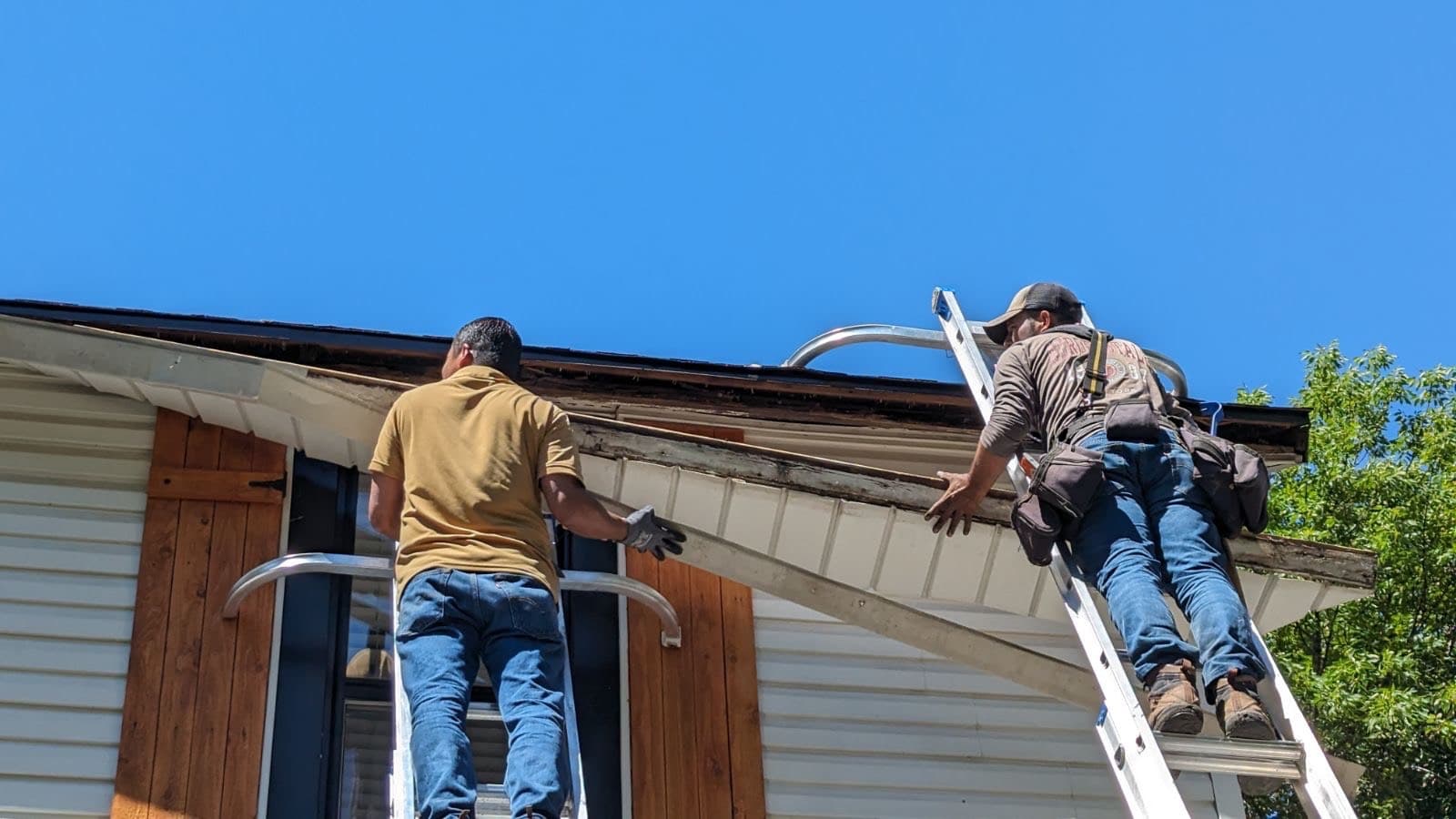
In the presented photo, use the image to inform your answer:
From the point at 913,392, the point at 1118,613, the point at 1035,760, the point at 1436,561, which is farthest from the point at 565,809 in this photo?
the point at 1436,561

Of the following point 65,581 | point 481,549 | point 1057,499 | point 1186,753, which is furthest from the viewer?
point 65,581

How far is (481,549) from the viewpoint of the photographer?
16.4ft

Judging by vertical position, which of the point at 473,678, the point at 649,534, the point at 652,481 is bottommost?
the point at 473,678

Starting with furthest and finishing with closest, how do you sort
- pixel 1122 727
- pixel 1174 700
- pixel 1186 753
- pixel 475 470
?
pixel 475 470 < pixel 1122 727 < pixel 1174 700 < pixel 1186 753

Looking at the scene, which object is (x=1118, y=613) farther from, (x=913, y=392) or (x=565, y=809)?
(x=913, y=392)

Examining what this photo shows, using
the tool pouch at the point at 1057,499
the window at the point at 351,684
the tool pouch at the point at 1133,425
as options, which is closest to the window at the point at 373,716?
the window at the point at 351,684

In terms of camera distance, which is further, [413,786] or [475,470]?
[475,470]

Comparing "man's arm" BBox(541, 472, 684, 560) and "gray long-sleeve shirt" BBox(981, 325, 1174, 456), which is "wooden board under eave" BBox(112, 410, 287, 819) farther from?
"gray long-sleeve shirt" BBox(981, 325, 1174, 456)

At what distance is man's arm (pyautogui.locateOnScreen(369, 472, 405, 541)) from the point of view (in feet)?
17.8

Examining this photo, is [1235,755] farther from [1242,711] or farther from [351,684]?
[351,684]

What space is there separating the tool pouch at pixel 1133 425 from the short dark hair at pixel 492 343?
1974 millimetres

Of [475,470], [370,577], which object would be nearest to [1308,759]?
[475,470]

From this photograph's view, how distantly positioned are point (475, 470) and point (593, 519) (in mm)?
386

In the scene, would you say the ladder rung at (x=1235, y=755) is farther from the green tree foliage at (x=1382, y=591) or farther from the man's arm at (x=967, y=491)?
the green tree foliage at (x=1382, y=591)
